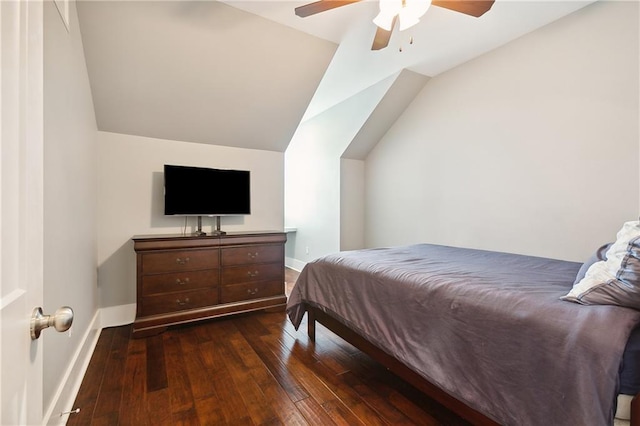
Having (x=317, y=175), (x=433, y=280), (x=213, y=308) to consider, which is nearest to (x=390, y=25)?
(x=433, y=280)

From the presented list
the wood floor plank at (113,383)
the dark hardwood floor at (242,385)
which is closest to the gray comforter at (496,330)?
the dark hardwood floor at (242,385)

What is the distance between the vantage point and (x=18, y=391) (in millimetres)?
530

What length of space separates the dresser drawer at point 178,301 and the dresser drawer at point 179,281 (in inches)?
1.9

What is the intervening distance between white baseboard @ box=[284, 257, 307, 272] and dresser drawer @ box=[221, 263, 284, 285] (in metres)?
2.03

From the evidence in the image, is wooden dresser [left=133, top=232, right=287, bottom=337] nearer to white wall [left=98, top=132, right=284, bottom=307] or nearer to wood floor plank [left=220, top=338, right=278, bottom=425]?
white wall [left=98, top=132, right=284, bottom=307]

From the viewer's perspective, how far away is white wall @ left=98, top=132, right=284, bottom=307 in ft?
9.20

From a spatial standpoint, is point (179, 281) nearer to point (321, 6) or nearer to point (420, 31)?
point (321, 6)

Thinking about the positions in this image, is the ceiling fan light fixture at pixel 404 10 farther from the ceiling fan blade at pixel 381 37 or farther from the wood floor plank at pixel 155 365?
the wood floor plank at pixel 155 365

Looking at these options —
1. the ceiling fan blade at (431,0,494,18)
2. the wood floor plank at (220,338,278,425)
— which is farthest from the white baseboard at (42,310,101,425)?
the ceiling fan blade at (431,0,494,18)

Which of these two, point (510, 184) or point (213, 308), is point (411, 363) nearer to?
point (213, 308)

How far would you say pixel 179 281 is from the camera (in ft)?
9.00

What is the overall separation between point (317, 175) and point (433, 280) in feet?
11.7

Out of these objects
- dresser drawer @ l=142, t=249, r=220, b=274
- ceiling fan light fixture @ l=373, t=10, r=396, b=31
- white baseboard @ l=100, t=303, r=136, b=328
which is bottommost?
white baseboard @ l=100, t=303, r=136, b=328

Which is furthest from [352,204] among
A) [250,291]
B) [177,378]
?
[177,378]
